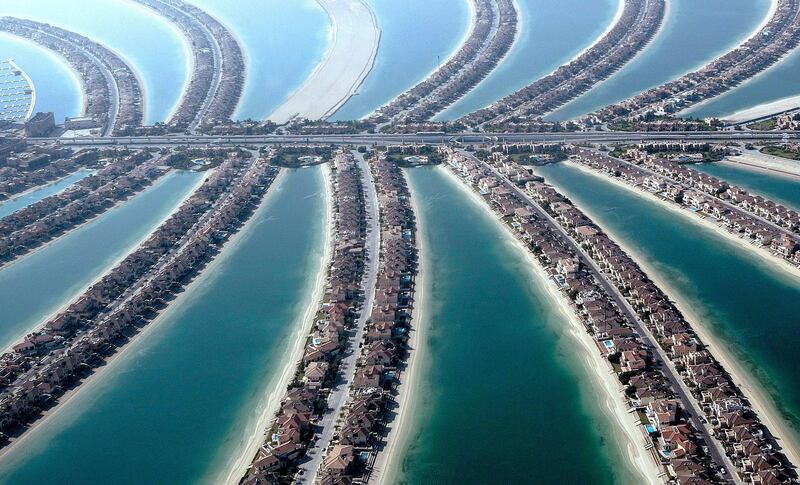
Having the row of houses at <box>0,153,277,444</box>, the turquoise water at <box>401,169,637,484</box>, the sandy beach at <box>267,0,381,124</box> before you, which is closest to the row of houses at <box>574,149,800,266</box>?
the turquoise water at <box>401,169,637,484</box>

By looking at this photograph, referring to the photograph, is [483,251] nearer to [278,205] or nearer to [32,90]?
[278,205]

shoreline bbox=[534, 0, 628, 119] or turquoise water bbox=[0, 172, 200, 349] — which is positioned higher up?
shoreline bbox=[534, 0, 628, 119]

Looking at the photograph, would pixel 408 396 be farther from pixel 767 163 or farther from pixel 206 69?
pixel 206 69

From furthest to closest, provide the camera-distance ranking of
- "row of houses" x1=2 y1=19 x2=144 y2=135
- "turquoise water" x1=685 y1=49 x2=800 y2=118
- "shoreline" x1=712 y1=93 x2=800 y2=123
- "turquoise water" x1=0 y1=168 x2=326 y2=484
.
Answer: "row of houses" x1=2 y1=19 x2=144 y2=135, "turquoise water" x1=685 y1=49 x2=800 y2=118, "shoreline" x1=712 y1=93 x2=800 y2=123, "turquoise water" x1=0 y1=168 x2=326 y2=484

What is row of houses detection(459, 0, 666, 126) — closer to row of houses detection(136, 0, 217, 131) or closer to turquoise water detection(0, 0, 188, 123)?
row of houses detection(136, 0, 217, 131)

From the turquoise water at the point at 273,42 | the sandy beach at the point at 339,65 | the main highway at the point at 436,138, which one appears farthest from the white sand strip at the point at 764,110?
the turquoise water at the point at 273,42

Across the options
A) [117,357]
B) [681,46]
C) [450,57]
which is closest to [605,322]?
[117,357]
